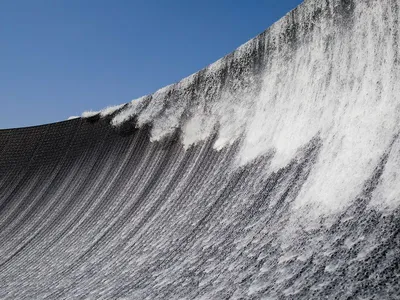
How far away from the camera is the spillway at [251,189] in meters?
1.36

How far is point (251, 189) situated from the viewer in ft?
6.80

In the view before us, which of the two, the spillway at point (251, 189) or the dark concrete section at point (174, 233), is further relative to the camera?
the spillway at point (251, 189)

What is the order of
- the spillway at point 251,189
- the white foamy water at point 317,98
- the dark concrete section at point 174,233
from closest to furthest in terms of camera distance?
the dark concrete section at point 174,233 < the spillway at point 251,189 < the white foamy water at point 317,98

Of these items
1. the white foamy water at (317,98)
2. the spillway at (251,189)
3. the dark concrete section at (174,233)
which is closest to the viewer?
the dark concrete section at (174,233)

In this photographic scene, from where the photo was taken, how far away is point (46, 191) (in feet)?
13.4

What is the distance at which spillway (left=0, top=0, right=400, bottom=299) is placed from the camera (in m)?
1.36

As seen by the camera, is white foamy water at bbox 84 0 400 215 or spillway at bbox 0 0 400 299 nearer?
spillway at bbox 0 0 400 299

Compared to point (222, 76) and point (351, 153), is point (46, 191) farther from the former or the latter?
point (351, 153)

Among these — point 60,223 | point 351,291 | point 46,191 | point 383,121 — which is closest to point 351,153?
point 383,121

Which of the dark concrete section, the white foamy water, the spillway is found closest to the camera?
the dark concrete section

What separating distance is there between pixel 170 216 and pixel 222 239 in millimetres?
579

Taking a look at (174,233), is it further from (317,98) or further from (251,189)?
(317,98)

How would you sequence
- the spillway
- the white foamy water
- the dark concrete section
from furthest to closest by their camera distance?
the white foamy water, the spillway, the dark concrete section

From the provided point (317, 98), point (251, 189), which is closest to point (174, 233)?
point (251, 189)
